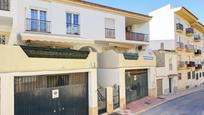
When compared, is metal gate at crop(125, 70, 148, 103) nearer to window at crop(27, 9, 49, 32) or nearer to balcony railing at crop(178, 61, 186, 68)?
window at crop(27, 9, 49, 32)

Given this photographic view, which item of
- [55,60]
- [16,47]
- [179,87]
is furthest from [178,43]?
[16,47]

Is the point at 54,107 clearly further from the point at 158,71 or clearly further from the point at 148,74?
the point at 158,71

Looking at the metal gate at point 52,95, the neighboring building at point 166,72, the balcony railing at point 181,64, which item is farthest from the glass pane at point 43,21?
the balcony railing at point 181,64

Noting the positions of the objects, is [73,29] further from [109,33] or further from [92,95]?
[92,95]

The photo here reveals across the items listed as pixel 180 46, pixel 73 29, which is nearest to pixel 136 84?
pixel 73 29

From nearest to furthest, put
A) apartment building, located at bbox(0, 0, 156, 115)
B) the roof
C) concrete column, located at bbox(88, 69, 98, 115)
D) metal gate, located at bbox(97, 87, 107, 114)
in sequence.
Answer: apartment building, located at bbox(0, 0, 156, 115), concrete column, located at bbox(88, 69, 98, 115), metal gate, located at bbox(97, 87, 107, 114), the roof

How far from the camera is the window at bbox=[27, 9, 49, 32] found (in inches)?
864

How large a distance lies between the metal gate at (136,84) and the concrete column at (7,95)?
1483 centimetres

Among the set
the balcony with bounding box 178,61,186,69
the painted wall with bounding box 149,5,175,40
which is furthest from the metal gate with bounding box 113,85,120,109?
the balcony with bounding box 178,61,186,69

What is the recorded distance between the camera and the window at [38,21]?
22.0 meters

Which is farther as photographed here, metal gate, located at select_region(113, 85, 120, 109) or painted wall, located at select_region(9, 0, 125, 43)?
metal gate, located at select_region(113, 85, 120, 109)

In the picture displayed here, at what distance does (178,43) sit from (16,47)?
35.0 m

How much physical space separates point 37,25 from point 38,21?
39cm

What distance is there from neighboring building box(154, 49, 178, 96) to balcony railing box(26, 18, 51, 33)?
1701cm
